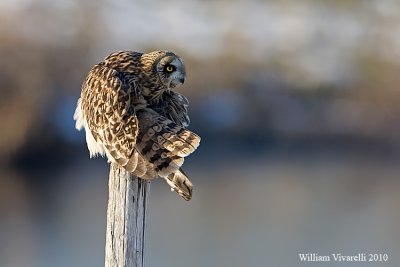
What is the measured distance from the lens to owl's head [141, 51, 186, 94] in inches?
178

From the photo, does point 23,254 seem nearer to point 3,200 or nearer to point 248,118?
point 3,200

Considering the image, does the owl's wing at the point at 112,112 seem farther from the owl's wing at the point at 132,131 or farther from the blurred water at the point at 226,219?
the blurred water at the point at 226,219

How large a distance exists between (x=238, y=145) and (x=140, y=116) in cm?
2110

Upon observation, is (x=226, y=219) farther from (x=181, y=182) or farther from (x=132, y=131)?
(x=181, y=182)

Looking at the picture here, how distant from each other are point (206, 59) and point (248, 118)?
104 inches

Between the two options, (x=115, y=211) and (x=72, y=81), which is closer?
(x=115, y=211)


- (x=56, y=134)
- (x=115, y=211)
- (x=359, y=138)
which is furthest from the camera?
(x=359, y=138)

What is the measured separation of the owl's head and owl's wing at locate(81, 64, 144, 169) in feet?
0.48

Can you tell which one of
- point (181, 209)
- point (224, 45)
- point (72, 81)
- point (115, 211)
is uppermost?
point (224, 45)

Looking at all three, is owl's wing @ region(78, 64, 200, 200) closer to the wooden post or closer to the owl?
the owl

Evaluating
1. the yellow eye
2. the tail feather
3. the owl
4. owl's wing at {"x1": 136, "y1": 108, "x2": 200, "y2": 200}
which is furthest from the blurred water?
the tail feather

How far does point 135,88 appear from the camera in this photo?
14.5ft

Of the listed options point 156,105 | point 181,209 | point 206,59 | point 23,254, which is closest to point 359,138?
point 206,59

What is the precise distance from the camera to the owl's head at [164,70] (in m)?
4.52
